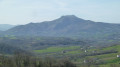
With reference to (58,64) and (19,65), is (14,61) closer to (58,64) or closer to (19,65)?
(19,65)

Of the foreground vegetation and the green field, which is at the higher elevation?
the foreground vegetation

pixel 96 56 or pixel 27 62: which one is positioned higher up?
pixel 27 62

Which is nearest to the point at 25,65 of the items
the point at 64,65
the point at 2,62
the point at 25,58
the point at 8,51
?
the point at 25,58

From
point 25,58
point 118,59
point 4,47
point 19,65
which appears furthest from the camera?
point 4,47

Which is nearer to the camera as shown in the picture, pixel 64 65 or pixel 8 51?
pixel 64 65

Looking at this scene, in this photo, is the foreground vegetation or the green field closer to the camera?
the foreground vegetation

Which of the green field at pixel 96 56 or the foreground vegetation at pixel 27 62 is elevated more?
the foreground vegetation at pixel 27 62

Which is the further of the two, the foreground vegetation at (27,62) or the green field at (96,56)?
the green field at (96,56)

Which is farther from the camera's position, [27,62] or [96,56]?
[96,56]

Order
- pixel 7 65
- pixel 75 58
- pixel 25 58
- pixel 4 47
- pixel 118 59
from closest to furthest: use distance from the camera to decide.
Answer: pixel 7 65
pixel 25 58
pixel 118 59
pixel 75 58
pixel 4 47

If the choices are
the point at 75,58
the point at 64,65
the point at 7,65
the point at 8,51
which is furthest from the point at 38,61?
the point at 8,51

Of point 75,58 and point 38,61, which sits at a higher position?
point 38,61
